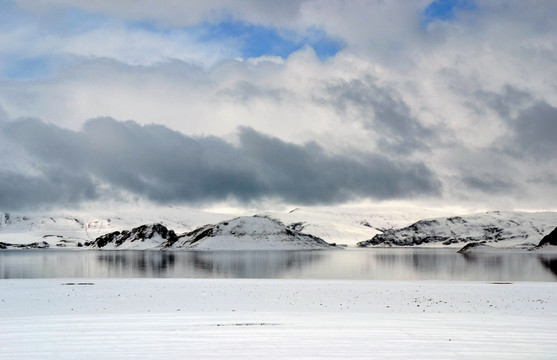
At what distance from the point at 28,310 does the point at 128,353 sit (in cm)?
1679

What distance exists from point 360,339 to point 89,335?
11.8 meters

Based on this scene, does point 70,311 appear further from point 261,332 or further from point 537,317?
point 537,317

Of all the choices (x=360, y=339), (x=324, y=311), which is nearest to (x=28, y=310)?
(x=324, y=311)

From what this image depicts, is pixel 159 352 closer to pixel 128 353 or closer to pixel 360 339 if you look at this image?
pixel 128 353

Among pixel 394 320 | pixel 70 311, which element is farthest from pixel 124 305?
pixel 394 320

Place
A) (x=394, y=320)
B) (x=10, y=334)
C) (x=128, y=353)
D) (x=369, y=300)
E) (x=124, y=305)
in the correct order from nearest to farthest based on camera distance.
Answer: (x=128, y=353) < (x=10, y=334) < (x=394, y=320) < (x=124, y=305) < (x=369, y=300)

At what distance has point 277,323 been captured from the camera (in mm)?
26984

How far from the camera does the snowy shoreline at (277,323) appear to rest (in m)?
20.3

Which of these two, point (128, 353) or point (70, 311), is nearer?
point (128, 353)

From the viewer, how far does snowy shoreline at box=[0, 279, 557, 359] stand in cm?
2030

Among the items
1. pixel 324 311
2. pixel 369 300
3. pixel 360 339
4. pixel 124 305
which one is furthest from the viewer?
pixel 369 300

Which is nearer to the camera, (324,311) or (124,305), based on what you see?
(324,311)

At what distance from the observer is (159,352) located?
19906 mm

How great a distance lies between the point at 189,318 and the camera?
95.1 ft
